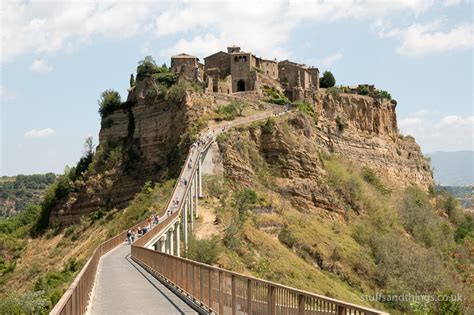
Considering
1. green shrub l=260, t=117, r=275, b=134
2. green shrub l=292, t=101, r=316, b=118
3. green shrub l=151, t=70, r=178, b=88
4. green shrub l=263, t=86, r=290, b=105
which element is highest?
green shrub l=151, t=70, r=178, b=88

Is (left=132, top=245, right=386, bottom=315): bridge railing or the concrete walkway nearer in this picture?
(left=132, top=245, right=386, bottom=315): bridge railing

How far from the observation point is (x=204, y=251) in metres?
39.8

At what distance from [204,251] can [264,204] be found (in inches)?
622

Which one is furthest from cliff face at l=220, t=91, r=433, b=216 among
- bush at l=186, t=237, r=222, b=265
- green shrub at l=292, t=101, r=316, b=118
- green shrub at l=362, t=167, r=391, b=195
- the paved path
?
the paved path

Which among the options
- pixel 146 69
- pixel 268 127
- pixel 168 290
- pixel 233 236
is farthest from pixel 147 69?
pixel 168 290

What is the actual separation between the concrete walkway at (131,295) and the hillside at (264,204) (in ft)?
45.3

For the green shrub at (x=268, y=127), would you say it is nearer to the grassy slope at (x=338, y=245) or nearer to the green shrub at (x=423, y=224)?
the grassy slope at (x=338, y=245)

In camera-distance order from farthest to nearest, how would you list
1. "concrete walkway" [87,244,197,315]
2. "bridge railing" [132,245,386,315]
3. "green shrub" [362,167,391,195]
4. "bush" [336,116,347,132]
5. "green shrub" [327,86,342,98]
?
"green shrub" [327,86,342,98]
"bush" [336,116,347,132]
"green shrub" [362,167,391,195]
"concrete walkway" [87,244,197,315]
"bridge railing" [132,245,386,315]

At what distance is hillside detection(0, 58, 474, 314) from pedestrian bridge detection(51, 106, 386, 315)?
401 inches

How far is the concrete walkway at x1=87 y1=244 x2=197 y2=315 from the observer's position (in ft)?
54.3

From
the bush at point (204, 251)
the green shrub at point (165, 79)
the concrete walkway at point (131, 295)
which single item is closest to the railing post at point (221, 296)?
the concrete walkway at point (131, 295)

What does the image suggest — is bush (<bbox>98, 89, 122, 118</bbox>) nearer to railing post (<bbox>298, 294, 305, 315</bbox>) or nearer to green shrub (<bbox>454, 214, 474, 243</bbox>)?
green shrub (<bbox>454, 214, 474, 243</bbox>)

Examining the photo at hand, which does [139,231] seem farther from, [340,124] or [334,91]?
[334,91]

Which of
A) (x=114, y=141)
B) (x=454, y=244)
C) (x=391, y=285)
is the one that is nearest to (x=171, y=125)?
(x=114, y=141)
